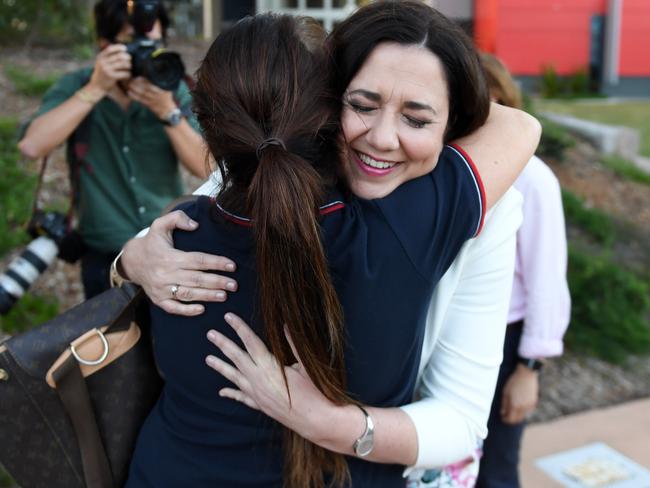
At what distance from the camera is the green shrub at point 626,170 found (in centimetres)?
702

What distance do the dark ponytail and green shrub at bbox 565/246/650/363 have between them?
359 cm

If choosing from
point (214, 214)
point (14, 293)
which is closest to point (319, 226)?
point (214, 214)

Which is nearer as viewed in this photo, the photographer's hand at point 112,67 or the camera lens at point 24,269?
the photographer's hand at point 112,67

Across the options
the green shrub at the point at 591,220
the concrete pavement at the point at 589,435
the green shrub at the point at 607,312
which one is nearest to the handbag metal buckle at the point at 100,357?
Result: the concrete pavement at the point at 589,435

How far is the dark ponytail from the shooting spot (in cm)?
117

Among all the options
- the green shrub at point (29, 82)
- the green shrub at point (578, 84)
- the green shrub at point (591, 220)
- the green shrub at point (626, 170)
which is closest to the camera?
the green shrub at point (591, 220)

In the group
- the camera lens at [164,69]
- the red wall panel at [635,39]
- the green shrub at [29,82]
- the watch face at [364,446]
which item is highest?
the camera lens at [164,69]

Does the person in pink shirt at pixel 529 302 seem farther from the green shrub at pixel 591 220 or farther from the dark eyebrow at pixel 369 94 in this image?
the green shrub at pixel 591 220

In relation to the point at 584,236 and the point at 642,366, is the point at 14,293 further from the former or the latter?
the point at 584,236

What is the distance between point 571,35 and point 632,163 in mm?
9794

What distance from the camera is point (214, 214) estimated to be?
1305mm

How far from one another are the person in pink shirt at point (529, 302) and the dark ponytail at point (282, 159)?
108 centimetres

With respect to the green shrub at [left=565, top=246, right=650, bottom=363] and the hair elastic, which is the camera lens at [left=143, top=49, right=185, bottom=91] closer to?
the hair elastic

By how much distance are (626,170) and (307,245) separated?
6.66m
